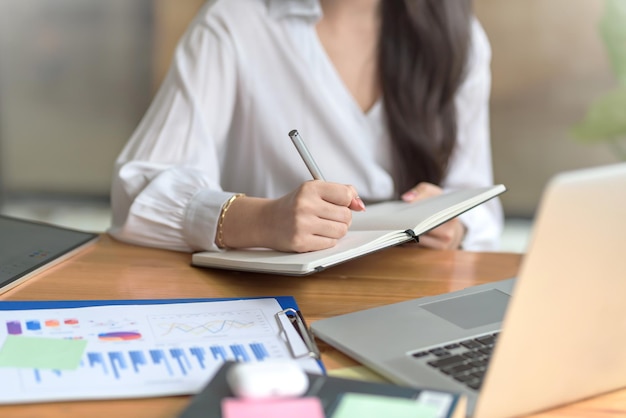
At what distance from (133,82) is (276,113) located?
136 centimetres

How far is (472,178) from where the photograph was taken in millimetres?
1641

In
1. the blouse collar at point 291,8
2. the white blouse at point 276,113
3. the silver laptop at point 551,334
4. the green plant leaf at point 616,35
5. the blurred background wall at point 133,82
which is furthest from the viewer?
the blurred background wall at point 133,82

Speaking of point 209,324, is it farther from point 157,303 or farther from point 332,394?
point 332,394

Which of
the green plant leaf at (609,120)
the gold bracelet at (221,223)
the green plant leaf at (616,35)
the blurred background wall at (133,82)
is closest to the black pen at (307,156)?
the gold bracelet at (221,223)

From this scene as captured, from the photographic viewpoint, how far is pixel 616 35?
2.08 metres

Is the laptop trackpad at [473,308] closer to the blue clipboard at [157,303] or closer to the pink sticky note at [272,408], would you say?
the blue clipboard at [157,303]

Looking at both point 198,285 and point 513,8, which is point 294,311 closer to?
point 198,285

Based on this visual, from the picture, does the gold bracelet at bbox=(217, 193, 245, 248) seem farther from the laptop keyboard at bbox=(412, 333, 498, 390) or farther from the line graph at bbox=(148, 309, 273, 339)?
the laptop keyboard at bbox=(412, 333, 498, 390)

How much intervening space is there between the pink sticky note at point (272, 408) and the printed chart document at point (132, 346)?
11 cm

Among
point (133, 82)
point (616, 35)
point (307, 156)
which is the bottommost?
point (133, 82)

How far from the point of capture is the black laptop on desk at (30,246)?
1006 millimetres

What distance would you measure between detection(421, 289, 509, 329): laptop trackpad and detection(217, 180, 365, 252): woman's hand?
0.62 ft

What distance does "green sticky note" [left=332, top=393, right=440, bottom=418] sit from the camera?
0.60m

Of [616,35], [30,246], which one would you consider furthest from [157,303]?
[616,35]
